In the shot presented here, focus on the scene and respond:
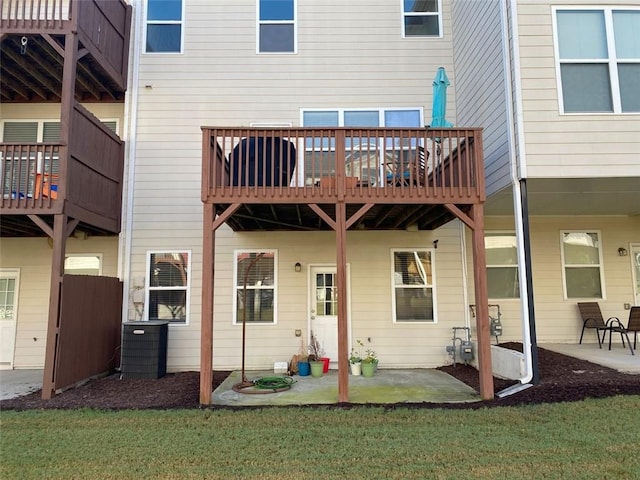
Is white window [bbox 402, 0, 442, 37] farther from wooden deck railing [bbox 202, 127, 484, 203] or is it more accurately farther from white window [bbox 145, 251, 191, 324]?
white window [bbox 145, 251, 191, 324]

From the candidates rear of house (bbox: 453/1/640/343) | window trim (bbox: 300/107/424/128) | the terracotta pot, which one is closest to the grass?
rear of house (bbox: 453/1/640/343)

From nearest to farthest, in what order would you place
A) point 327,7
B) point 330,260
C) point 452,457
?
→ point 452,457, point 330,260, point 327,7

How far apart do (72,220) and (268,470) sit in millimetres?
4784

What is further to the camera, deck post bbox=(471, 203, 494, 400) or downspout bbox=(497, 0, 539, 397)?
downspout bbox=(497, 0, 539, 397)

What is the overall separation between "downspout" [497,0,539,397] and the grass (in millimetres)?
818

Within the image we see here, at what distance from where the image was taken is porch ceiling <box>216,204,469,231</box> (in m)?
6.28

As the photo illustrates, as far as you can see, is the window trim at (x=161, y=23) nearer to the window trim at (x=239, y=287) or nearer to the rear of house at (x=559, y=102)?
the window trim at (x=239, y=287)

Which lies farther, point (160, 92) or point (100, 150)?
point (160, 92)

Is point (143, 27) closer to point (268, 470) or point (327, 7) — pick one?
point (327, 7)

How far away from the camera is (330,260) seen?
303 inches

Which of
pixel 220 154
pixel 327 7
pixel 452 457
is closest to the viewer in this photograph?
pixel 452 457

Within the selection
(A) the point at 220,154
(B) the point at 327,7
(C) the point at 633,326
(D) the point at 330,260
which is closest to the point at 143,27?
(B) the point at 327,7

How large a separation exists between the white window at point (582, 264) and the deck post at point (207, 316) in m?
6.29

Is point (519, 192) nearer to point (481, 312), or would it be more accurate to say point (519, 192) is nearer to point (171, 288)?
point (481, 312)
